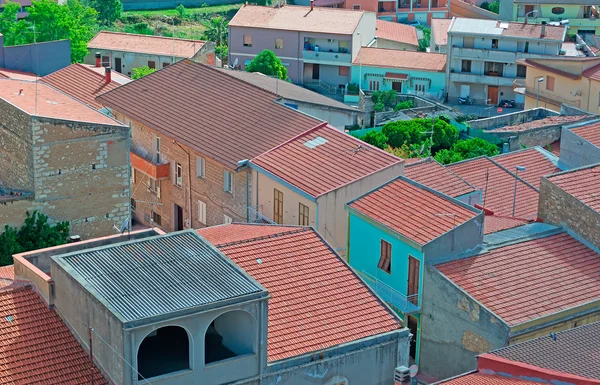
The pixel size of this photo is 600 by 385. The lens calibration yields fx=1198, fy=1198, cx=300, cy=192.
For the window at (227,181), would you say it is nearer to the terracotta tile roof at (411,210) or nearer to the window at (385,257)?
the terracotta tile roof at (411,210)

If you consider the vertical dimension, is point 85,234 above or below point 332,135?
below

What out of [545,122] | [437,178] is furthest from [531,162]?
[545,122]

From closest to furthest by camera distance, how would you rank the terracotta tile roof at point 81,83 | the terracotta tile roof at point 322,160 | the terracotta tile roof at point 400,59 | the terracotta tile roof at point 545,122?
the terracotta tile roof at point 322,160 → the terracotta tile roof at point 81,83 → the terracotta tile roof at point 545,122 → the terracotta tile roof at point 400,59

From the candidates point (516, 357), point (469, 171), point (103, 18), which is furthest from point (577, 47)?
point (516, 357)

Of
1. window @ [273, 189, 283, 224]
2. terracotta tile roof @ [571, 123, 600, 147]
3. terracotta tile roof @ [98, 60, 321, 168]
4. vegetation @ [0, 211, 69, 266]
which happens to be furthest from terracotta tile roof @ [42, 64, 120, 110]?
terracotta tile roof @ [571, 123, 600, 147]

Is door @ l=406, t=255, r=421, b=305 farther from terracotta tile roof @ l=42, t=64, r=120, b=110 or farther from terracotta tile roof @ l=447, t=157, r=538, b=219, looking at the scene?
terracotta tile roof @ l=42, t=64, r=120, b=110

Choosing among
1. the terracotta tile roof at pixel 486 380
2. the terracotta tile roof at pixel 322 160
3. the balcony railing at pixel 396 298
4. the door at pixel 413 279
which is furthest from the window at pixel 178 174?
the terracotta tile roof at pixel 486 380

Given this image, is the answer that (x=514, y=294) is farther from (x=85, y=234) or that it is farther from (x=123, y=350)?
(x=85, y=234)

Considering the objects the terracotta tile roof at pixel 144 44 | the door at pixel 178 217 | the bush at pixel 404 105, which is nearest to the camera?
the door at pixel 178 217
